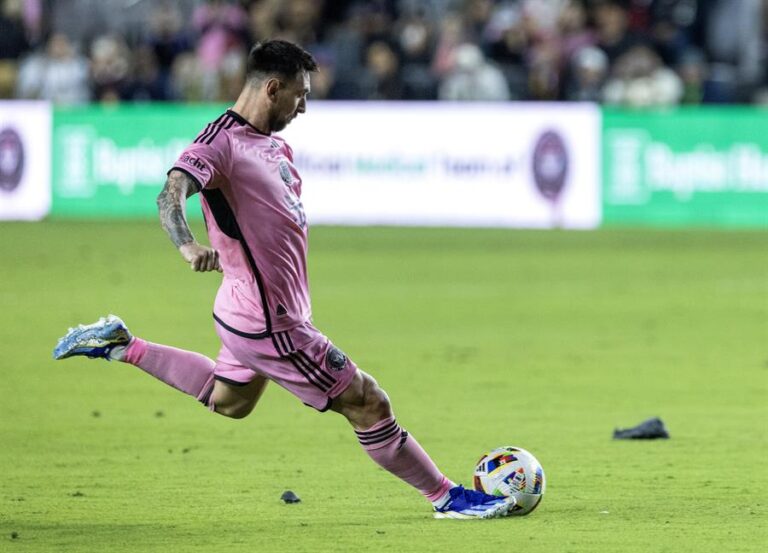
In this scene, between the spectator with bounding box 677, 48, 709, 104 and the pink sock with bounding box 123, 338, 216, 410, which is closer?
the pink sock with bounding box 123, 338, 216, 410

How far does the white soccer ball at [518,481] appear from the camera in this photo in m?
7.32

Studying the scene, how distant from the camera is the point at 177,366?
7.58m

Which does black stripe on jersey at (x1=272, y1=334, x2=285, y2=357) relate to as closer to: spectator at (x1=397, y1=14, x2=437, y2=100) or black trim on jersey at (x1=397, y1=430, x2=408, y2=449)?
black trim on jersey at (x1=397, y1=430, x2=408, y2=449)

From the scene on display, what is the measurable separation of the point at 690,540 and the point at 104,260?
13.7 metres

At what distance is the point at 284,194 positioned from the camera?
6996 millimetres

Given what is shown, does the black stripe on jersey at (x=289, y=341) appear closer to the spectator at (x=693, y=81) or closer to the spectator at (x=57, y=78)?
the spectator at (x=693, y=81)

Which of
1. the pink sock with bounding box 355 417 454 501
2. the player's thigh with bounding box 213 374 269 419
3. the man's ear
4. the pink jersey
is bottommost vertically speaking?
the pink sock with bounding box 355 417 454 501

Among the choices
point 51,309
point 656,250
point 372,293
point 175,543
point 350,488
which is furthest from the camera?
point 656,250

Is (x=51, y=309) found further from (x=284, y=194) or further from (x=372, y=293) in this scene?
(x=284, y=194)

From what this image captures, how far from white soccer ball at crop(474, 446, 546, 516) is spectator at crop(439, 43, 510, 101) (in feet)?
58.3

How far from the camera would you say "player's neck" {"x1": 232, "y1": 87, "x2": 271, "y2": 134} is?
700cm

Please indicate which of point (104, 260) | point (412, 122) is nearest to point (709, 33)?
point (412, 122)

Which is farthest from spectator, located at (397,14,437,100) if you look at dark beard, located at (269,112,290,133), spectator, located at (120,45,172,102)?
dark beard, located at (269,112,290,133)

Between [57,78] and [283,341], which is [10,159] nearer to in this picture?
[57,78]
